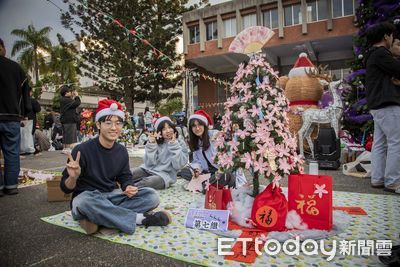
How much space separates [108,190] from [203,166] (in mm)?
1619

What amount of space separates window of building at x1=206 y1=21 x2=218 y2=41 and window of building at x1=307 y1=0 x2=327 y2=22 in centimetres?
586

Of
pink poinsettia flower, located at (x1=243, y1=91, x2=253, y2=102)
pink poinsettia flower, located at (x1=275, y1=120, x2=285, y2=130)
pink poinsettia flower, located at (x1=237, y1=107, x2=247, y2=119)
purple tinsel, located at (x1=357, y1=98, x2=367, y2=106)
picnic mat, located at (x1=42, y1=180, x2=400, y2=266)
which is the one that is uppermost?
purple tinsel, located at (x1=357, y1=98, x2=367, y2=106)

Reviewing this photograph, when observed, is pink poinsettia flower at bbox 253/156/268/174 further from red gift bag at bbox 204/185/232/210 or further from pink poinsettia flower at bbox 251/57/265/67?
pink poinsettia flower at bbox 251/57/265/67

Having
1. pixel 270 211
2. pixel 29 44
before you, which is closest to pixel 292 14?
pixel 29 44

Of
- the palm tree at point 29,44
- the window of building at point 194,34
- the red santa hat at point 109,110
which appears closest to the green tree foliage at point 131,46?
the window of building at point 194,34

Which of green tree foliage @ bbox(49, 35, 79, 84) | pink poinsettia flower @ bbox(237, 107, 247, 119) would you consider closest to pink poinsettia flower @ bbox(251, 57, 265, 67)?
pink poinsettia flower @ bbox(237, 107, 247, 119)

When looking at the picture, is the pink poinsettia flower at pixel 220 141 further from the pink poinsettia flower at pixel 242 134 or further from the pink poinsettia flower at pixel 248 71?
the pink poinsettia flower at pixel 248 71

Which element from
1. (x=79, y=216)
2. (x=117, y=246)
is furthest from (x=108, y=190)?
(x=117, y=246)

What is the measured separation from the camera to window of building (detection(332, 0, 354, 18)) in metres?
15.2

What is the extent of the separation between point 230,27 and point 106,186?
17973 mm

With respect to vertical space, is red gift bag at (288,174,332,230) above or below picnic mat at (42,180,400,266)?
above

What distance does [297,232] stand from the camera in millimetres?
2014

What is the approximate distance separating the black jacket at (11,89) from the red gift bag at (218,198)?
8.33ft

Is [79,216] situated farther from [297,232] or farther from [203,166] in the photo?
[203,166]
